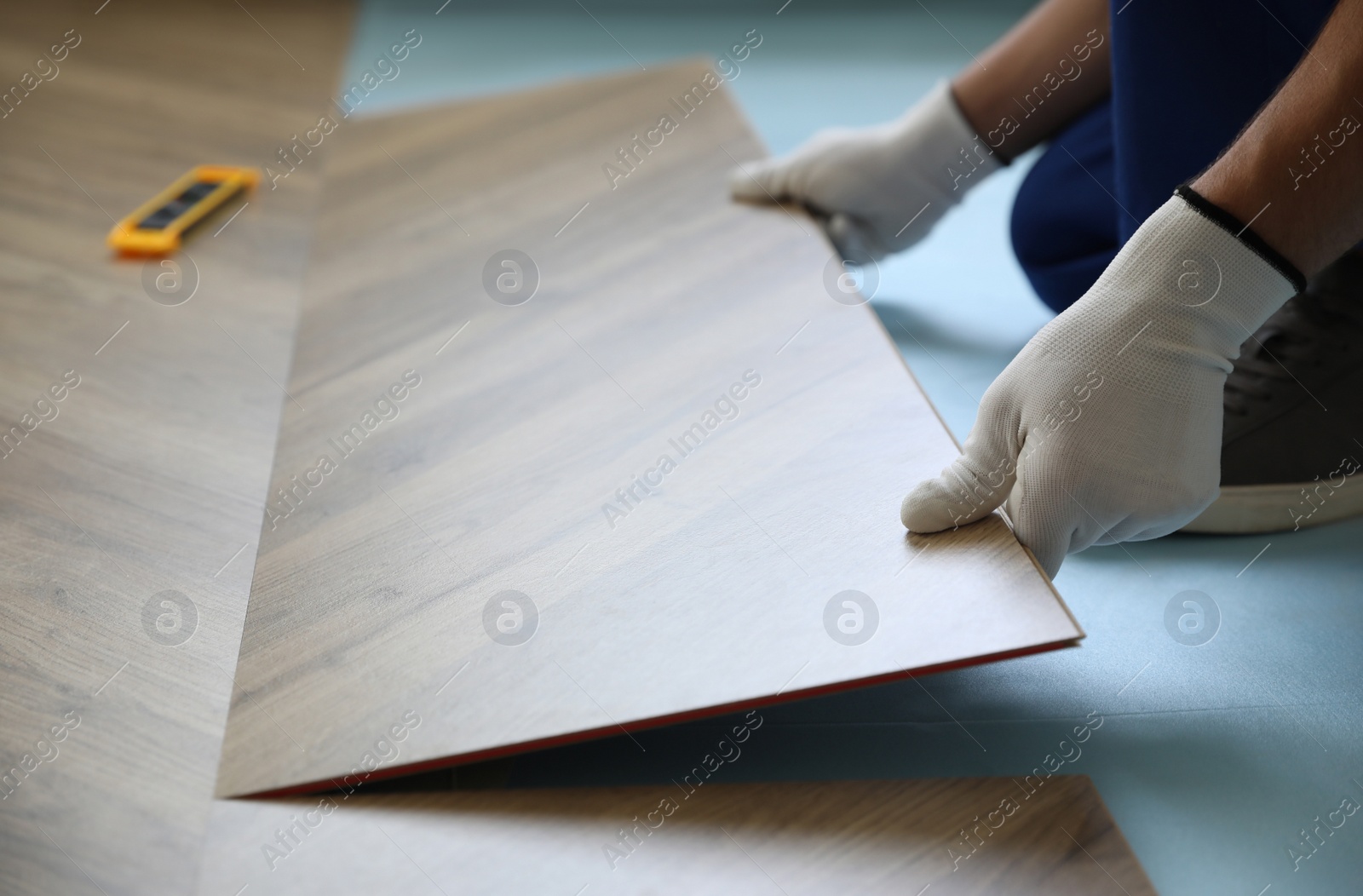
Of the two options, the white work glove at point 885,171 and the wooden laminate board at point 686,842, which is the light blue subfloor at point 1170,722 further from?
the white work glove at point 885,171

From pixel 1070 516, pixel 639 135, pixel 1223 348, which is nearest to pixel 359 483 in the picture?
pixel 1070 516

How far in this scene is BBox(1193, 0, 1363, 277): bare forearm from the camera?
2.99 feet

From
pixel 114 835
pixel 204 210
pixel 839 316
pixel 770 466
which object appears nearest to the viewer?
pixel 114 835

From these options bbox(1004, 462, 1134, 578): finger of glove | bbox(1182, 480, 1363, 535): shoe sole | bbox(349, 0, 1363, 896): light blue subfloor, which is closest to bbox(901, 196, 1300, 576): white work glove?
bbox(1004, 462, 1134, 578): finger of glove

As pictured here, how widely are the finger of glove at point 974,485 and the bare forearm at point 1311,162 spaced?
28cm

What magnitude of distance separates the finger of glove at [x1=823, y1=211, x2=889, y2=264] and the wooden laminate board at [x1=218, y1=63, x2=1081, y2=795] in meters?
0.10

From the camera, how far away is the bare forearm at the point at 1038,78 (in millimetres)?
1536

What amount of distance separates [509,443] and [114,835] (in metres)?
0.54

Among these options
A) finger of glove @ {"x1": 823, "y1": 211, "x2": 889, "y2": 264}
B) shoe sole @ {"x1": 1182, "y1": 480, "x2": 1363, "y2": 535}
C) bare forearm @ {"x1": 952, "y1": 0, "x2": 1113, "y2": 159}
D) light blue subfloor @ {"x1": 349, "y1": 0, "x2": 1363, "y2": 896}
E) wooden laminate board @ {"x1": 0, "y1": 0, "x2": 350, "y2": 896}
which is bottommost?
shoe sole @ {"x1": 1182, "y1": 480, "x2": 1363, "y2": 535}

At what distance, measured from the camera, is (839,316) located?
1.35 meters

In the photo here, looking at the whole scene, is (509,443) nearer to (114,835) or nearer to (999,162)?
(114,835)

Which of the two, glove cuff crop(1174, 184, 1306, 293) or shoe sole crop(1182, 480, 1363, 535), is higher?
glove cuff crop(1174, 184, 1306, 293)

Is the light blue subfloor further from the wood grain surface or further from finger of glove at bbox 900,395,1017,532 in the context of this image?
finger of glove at bbox 900,395,1017,532

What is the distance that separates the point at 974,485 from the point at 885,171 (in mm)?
826
